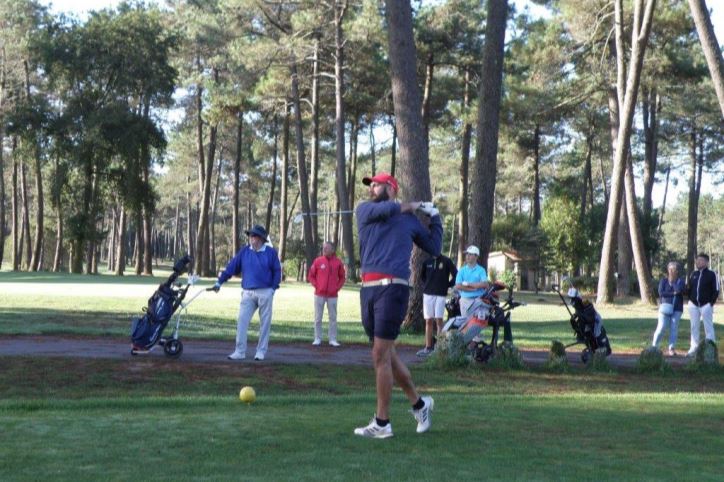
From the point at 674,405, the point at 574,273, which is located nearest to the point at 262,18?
the point at 574,273

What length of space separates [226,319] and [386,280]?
16857mm

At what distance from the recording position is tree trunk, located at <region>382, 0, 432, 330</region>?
20047 millimetres

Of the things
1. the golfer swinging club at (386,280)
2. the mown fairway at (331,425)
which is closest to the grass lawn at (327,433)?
the mown fairway at (331,425)

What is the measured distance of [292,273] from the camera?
234ft

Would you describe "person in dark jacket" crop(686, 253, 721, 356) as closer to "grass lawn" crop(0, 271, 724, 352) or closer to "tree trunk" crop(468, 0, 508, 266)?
"grass lawn" crop(0, 271, 724, 352)

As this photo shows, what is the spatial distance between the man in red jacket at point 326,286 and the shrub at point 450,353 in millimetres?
3701

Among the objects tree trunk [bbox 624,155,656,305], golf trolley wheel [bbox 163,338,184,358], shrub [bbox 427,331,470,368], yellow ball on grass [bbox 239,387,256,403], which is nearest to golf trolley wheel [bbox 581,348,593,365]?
shrub [bbox 427,331,470,368]

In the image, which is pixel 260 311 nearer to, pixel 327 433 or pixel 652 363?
pixel 652 363

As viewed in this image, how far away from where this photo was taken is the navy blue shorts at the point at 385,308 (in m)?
7.07

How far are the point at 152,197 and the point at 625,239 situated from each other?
3053 centimetres

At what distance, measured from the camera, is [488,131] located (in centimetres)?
2078

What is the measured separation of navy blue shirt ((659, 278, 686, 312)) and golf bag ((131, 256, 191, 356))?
9104 mm

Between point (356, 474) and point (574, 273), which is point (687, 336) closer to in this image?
point (356, 474)

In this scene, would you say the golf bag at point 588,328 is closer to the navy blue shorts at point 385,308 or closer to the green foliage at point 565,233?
the navy blue shorts at point 385,308
